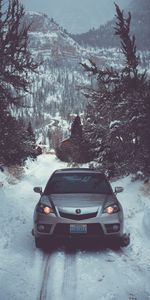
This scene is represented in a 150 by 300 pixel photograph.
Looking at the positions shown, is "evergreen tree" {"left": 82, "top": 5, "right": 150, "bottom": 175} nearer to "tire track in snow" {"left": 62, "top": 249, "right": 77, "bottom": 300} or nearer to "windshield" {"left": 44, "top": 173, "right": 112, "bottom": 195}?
"windshield" {"left": 44, "top": 173, "right": 112, "bottom": 195}

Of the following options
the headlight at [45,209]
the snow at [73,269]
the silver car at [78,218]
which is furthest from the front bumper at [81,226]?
the snow at [73,269]

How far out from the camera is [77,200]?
788 centimetres

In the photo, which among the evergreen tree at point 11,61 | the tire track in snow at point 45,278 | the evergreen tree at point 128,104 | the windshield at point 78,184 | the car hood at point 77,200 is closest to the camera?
the tire track in snow at point 45,278

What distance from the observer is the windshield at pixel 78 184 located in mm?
8766

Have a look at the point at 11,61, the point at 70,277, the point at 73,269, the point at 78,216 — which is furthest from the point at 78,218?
the point at 11,61

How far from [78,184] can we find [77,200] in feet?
4.03

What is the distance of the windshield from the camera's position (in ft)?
28.8

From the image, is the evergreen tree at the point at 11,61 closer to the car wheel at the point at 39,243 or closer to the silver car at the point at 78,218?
the silver car at the point at 78,218

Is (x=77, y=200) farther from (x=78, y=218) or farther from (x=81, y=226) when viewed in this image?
(x=81, y=226)

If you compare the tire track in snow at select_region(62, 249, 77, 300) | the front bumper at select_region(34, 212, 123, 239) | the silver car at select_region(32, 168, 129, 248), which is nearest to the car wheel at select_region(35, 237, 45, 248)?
the silver car at select_region(32, 168, 129, 248)

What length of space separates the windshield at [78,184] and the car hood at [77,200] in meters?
0.42

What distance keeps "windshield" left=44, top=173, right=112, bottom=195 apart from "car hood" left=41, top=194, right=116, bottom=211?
42 centimetres

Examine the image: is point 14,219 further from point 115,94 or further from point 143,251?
point 115,94

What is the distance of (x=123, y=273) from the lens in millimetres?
6277
